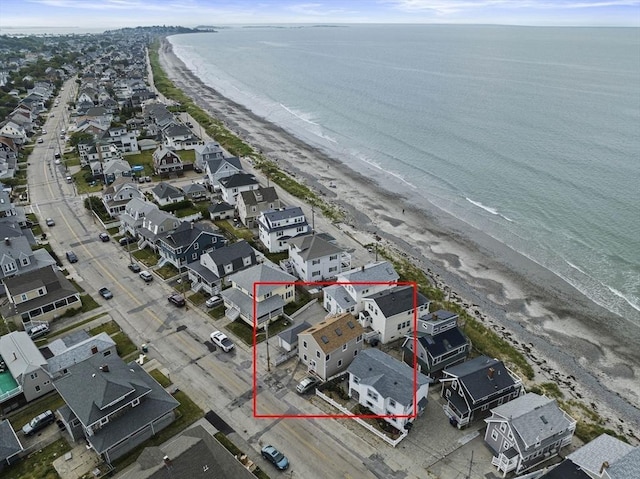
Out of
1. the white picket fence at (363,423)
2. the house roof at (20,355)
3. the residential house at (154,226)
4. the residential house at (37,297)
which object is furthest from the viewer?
the residential house at (154,226)

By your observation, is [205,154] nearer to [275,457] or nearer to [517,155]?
[275,457]

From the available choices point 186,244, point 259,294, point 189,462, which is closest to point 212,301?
point 259,294

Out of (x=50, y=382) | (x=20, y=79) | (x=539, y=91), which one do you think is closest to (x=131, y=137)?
(x=50, y=382)

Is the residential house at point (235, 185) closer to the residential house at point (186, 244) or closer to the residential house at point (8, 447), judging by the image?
the residential house at point (186, 244)

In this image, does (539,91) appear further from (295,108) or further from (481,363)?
(481,363)

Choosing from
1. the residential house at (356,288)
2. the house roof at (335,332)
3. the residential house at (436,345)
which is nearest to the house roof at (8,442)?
the house roof at (335,332)

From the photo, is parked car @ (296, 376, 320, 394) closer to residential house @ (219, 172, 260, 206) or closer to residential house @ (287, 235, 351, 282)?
residential house @ (287, 235, 351, 282)
